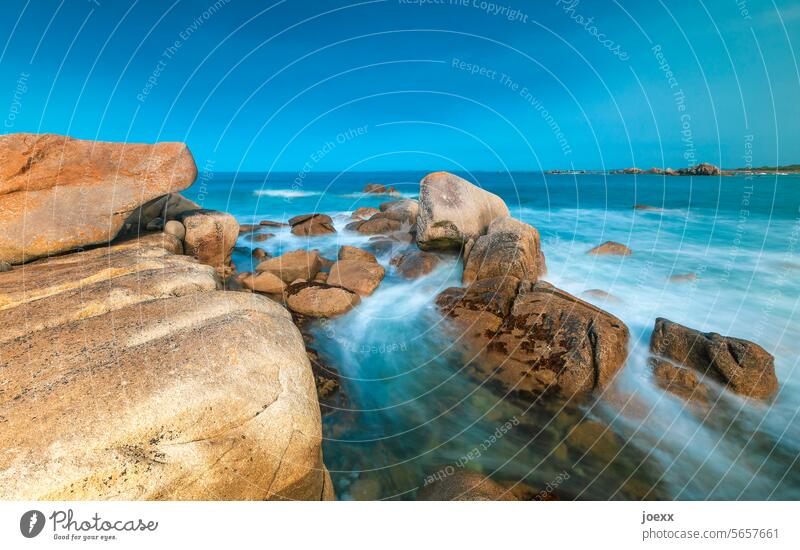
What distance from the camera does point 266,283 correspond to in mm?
9656

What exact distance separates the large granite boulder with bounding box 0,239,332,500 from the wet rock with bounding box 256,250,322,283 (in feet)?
19.3

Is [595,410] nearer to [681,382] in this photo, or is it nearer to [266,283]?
[681,382]

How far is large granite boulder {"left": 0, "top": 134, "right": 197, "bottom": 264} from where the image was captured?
6.50 m

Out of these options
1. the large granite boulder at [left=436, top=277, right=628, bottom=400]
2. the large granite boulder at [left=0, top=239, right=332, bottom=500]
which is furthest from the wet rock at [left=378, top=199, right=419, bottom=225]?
the large granite boulder at [left=0, top=239, right=332, bottom=500]

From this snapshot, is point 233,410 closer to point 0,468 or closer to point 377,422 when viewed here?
point 0,468

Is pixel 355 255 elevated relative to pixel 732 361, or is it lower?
lower

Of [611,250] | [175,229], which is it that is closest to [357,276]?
[175,229]

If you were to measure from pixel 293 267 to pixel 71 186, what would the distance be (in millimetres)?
5091

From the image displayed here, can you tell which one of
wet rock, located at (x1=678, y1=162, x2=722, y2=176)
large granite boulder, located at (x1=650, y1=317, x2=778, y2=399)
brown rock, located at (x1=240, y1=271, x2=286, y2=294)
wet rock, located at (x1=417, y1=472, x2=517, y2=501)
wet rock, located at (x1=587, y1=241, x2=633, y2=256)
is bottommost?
wet rock, located at (x1=417, y1=472, x2=517, y2=501)

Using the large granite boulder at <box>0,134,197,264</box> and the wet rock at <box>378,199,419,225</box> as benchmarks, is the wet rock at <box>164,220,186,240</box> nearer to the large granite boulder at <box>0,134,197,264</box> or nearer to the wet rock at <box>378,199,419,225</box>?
the large granite boulder at <box>0,134,197,264</box>

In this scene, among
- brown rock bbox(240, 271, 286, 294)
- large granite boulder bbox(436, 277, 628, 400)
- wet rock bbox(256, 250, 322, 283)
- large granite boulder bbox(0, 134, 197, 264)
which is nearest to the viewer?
large granite boulder bbox(436, 277, 628, 400)

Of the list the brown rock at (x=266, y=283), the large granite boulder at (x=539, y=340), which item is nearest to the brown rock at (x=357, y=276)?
the brown rock at (x=266, y=283)

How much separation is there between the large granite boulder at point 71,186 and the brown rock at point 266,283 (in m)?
2.90
